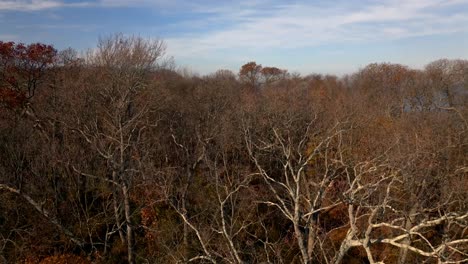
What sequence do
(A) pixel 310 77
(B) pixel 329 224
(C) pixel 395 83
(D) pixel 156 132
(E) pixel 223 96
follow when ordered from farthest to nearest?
1. (A) pixel 310 77
2. (C) pixel 395 83
3. (E) pixel 223 96
4. (D) pixel 156 132
5. (B) pixel 329 224

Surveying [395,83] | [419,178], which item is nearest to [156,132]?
[419,178]

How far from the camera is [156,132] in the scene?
82.5 feet

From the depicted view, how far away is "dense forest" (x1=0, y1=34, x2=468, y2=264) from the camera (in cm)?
1639

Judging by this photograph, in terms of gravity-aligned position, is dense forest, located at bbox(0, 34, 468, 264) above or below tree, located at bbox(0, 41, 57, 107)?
below

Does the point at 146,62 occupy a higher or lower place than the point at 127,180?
higher

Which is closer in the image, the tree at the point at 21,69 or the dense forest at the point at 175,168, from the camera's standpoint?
the dense forest at the point at 175,168

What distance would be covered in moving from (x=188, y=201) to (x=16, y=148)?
846cm

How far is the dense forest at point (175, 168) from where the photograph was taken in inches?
645

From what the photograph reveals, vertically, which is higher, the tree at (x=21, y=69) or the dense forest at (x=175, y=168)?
the tree at (x=21, y=69)

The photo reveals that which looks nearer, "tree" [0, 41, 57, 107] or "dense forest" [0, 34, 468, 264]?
"dense forest" [0, 34, 468, 264]

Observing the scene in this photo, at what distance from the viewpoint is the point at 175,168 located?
2258 centimetres

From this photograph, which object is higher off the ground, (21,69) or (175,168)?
(21,69)

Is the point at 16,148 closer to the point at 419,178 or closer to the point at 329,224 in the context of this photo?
the point at 329,224

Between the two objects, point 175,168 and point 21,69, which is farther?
point 21,69
